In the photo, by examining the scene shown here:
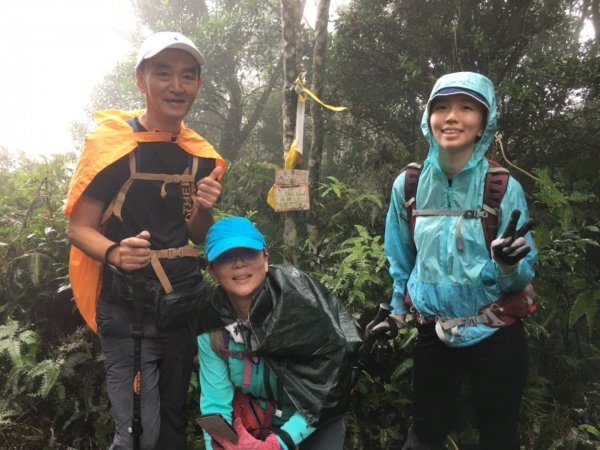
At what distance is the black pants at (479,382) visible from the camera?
2.25m

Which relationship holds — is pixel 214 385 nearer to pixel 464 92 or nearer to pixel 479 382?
pixel 479 382

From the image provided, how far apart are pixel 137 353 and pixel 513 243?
2020 millimetres

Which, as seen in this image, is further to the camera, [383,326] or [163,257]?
[383,326]

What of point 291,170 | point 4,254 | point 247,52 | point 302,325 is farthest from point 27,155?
point 247,52

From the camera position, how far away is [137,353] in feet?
7.45

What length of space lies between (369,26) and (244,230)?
22.2ft

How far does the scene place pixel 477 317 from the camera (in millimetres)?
2219

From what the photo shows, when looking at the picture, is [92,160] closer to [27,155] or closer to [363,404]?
[363,404]

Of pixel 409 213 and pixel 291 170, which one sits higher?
pixel 291 170

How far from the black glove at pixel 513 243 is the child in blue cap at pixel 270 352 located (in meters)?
0.99

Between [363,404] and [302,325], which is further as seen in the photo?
[363,404]

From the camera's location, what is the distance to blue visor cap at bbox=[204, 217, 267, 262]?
2.38m

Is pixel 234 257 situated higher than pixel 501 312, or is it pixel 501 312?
pixel 234 257

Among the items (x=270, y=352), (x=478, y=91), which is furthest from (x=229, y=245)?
(x=478, y=91)
